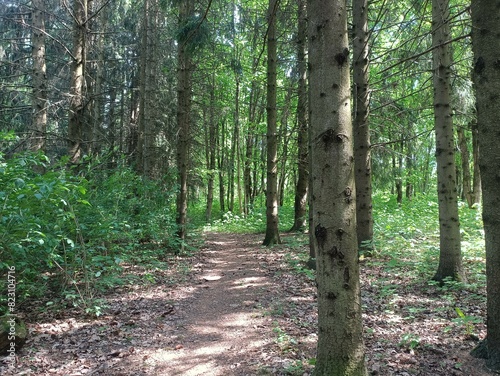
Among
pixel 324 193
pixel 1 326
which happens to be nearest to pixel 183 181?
pixel 1 326

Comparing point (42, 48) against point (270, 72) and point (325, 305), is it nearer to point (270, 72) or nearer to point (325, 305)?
point (270, 72)

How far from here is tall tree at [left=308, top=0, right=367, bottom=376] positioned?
2420 millimetres

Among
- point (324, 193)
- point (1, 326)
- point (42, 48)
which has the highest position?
point (42, 48)

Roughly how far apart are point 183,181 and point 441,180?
22.9ft

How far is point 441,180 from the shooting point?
19.3 ft

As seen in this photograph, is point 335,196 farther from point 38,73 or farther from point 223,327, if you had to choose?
point 38,73

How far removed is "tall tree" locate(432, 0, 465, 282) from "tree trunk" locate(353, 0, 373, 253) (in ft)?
5.50

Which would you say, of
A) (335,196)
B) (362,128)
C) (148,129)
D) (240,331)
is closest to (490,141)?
(335,196)

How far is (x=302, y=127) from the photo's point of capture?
11.3 m

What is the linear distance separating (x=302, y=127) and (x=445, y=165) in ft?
19.6

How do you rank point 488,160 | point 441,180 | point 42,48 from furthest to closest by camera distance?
point 42,48, point 441,180, point 488,160

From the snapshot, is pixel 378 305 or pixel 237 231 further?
pixel 237 231

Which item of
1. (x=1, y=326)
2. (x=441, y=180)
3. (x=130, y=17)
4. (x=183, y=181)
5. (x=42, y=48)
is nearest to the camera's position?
(x=1, y=326)

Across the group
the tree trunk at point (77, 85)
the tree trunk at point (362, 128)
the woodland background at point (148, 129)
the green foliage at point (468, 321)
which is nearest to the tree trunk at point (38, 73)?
the woodland background at point (148, 129)
